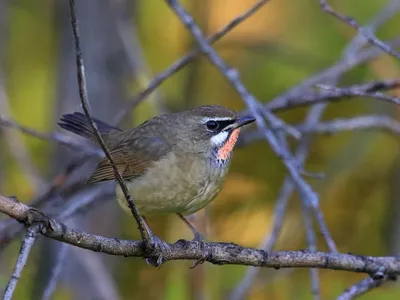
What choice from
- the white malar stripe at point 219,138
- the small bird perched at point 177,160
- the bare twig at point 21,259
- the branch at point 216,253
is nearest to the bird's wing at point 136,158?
the small bird perched at point 177,160

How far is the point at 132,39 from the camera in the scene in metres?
4.73

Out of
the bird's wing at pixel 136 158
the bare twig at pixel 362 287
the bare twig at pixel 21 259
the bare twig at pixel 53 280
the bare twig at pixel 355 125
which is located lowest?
the bare twig at pixel 21 259

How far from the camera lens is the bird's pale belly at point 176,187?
346cm

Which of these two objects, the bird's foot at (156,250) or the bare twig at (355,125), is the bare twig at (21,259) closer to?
the bird's foot at (156,250)

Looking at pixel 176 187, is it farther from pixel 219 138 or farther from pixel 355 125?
pixel 355 125

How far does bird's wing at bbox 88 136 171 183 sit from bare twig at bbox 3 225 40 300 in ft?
4.97

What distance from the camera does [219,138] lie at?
3893 millimetres

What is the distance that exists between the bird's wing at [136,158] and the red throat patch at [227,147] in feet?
0.88

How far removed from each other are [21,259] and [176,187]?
1471mm

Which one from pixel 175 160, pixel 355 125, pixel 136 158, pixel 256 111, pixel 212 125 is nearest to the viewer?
pixel 256 111

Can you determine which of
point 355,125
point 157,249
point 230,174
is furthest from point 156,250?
point 230,174

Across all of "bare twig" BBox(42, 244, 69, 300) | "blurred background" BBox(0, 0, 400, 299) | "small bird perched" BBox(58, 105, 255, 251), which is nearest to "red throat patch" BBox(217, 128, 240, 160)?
"small bird perched" BBox(58, 105, 255, 251)

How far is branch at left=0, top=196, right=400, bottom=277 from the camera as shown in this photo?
7.29ft

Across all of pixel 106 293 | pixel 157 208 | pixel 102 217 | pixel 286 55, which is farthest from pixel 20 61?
pixel 157 208
